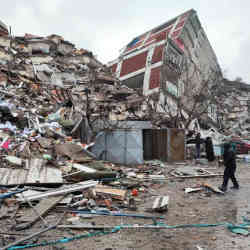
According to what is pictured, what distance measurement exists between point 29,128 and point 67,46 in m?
16.1

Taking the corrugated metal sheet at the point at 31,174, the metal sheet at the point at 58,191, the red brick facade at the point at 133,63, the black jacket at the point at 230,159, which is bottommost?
the metal sheet at the point at 58,191

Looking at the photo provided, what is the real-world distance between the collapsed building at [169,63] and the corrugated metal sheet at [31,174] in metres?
13.6

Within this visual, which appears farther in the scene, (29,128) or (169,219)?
(29,128)

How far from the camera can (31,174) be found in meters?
5.98

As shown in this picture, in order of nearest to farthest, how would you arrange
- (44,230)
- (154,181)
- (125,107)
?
(44,230) → (154,181) → (125,107)

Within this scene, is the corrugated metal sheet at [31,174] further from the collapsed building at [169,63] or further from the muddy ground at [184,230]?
the collapsed building at [169,63]

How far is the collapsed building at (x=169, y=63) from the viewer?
22953mm

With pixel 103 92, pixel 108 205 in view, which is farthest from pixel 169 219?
pixel 103 92

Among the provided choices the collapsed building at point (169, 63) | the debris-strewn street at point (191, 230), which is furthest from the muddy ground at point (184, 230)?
the collapsed building at point (169, 63)

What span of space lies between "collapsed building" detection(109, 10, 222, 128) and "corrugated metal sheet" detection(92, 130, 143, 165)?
29.0 feet

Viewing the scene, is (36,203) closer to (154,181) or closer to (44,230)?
(44,230)

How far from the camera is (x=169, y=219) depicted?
177 inches

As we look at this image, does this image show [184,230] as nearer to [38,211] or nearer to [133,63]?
[38,211]

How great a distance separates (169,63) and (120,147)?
16229mm
